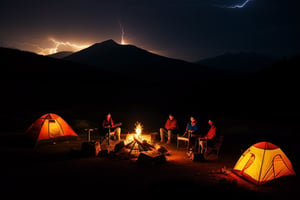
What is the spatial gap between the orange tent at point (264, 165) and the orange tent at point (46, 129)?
339 inches

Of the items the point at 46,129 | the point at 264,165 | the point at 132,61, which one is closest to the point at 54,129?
the point at 46,129

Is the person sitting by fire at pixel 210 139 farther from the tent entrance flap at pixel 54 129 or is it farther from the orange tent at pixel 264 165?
A: the tent entrance flap at pixel 54 129

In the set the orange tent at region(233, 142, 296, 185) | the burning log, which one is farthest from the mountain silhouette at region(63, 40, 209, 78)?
the orange tent at region(233, 142, 296, 185)

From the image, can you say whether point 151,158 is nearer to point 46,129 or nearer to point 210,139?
point 210,139

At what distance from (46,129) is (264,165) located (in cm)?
943

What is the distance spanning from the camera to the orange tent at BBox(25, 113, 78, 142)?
440 inches

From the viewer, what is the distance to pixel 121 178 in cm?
719

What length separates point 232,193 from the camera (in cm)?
608

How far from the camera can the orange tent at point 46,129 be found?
36.6 ft

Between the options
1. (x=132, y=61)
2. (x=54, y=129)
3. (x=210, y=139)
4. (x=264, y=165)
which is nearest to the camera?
(x=264, y=165)

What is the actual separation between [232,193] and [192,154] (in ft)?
10.9

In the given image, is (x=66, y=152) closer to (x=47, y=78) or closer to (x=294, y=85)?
(x=294, y=85)

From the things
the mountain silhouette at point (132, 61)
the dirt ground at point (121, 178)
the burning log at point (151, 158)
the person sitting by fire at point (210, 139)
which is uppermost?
the mountain silhouette at point (132, 61)

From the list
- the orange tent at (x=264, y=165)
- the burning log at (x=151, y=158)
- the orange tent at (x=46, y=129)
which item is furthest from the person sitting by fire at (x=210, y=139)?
the orange tent at (x=46, y=129)
